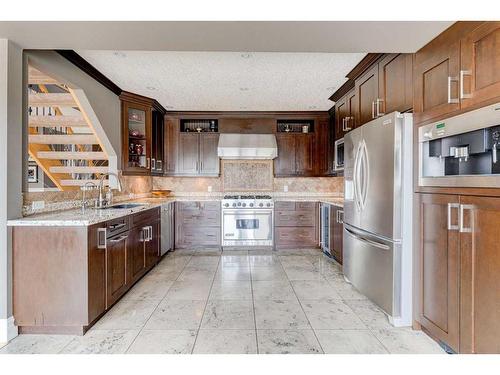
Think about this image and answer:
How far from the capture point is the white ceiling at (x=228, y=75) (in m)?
2.85

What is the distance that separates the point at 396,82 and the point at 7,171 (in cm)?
322

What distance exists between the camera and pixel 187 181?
5520mm

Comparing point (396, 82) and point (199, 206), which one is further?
point (199, 206)

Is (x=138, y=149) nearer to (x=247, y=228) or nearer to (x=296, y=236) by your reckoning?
(x=247, y=228)

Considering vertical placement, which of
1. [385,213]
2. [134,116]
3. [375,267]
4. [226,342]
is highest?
[134,116]

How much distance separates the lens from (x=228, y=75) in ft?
11.0

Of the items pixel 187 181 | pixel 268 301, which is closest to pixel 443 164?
pixel 268 301

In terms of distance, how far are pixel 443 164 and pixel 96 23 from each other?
2.55 m

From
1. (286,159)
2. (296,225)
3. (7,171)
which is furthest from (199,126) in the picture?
(7,171)

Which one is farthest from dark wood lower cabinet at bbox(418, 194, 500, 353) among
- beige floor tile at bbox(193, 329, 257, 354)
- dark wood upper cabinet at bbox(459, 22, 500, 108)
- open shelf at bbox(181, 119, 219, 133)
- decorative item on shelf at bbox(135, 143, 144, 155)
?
open shelf at bbox(181, 119, 219, 133)

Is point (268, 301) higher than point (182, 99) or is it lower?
lower

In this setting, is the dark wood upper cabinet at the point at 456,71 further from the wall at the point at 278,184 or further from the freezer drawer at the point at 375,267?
the wall at the point at 278,184
